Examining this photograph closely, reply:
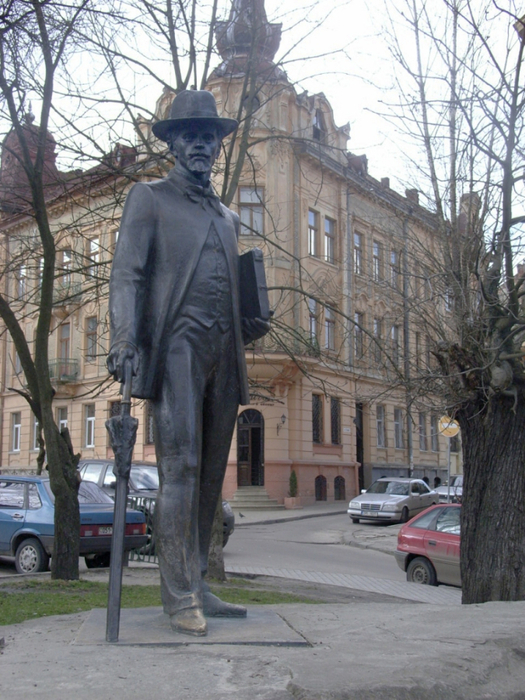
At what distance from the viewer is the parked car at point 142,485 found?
14.0m

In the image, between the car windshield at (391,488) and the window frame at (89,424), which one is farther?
the window frame at (89,424)

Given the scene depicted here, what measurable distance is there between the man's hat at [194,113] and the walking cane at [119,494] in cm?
149

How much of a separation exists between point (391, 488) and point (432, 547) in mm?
12723

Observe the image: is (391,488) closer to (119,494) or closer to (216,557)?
(216,557)

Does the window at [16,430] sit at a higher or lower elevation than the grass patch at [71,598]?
higher

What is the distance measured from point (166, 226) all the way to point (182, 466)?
1.32m

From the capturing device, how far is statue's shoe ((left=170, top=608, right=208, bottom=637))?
12.3 feet

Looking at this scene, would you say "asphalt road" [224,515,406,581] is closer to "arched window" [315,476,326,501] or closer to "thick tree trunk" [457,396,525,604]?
"thick tree trunk" [457,396,525,604]

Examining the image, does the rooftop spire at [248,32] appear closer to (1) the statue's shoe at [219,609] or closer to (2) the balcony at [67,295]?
(2) the balcony at [67,295]

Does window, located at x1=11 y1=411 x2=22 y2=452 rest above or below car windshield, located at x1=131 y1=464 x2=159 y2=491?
above

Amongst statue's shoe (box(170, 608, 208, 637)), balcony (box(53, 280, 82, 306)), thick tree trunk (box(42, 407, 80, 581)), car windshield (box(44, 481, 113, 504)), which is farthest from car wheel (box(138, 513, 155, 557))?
statue's shoe (box(170, 608, 208, 637))

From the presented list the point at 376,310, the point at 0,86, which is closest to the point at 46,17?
Result: the point at 0,86

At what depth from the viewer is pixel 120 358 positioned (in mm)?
4000

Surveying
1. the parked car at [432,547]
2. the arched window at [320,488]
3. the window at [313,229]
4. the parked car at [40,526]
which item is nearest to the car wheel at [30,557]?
the parked car at [40,526]
